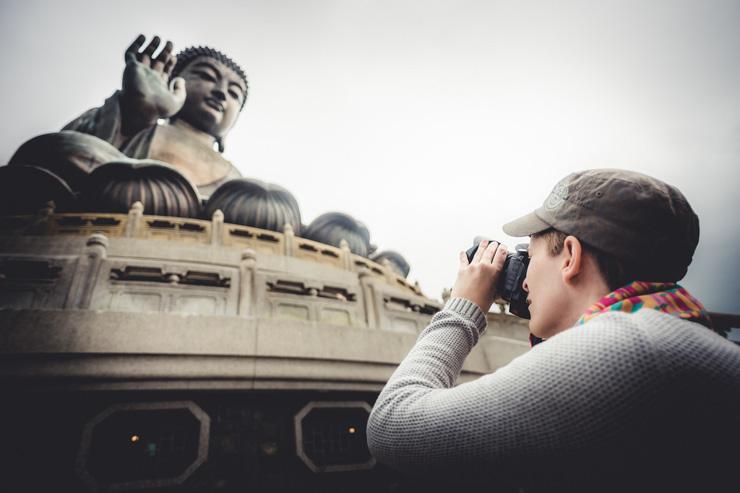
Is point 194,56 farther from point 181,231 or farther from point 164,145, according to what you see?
point 181,231

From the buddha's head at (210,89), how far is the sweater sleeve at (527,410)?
21.2m

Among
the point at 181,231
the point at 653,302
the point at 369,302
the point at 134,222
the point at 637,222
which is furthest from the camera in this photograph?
the point at 181,231

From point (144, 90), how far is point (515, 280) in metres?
17.4

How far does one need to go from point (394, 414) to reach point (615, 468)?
49 centimetres

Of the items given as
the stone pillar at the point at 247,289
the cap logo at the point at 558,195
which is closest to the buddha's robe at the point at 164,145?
the stone pillar at the point at 247,289

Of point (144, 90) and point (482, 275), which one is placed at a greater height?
point (144, 90)

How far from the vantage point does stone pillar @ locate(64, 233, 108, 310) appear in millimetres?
4715

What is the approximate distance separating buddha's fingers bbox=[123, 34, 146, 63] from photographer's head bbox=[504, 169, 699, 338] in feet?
61.1

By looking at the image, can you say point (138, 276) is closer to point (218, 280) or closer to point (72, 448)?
point (218, 280)

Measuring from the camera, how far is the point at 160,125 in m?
17.5

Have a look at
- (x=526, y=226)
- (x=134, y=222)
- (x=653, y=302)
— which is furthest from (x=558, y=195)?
(x=134, y=222)

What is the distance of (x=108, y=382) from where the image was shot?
12.1ft

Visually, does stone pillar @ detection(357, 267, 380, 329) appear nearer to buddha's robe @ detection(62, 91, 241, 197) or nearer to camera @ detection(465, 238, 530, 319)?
camera @ detection(465, 238, 530, 319)

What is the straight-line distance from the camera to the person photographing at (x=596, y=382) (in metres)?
0.74
